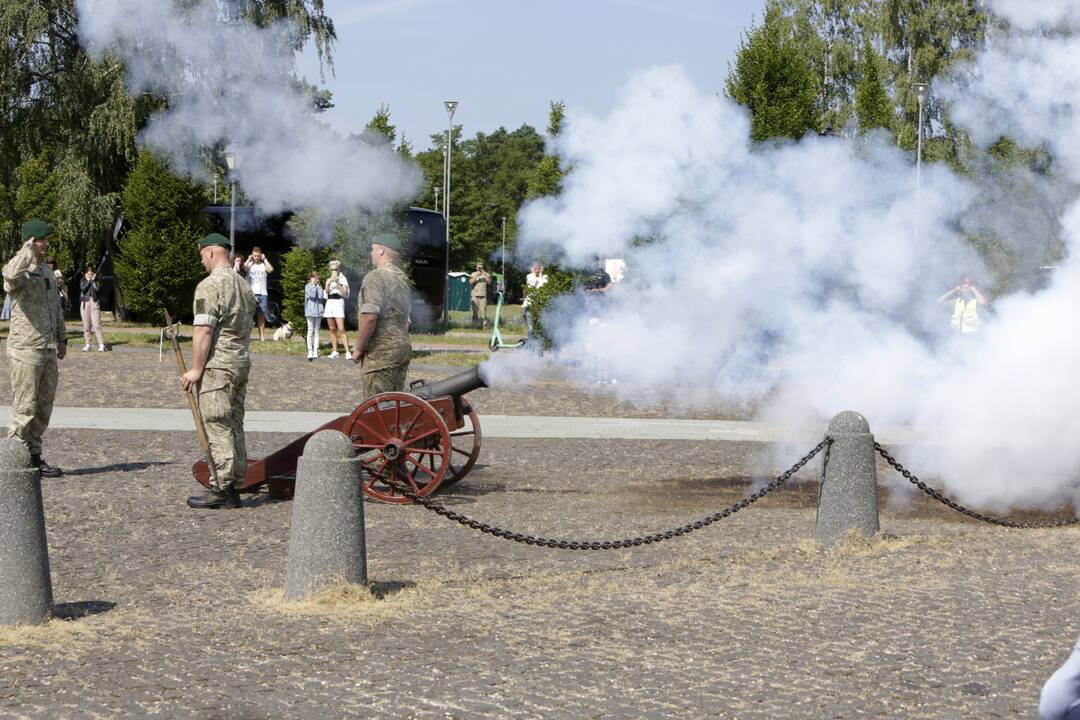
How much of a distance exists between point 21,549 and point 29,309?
4.58 meters

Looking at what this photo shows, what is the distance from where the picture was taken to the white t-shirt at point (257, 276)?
23.4 metres

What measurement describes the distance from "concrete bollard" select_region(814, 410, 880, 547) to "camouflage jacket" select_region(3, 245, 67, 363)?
19.5 ft

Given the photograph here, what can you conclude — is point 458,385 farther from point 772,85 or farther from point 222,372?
point 772,85

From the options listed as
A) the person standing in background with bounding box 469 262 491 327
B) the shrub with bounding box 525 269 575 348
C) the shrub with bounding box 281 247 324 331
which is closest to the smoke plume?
the shrub with bounding box 525 269 575 348

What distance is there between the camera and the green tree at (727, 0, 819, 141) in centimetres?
1321

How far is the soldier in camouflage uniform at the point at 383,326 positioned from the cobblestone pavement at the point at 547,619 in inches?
43.3

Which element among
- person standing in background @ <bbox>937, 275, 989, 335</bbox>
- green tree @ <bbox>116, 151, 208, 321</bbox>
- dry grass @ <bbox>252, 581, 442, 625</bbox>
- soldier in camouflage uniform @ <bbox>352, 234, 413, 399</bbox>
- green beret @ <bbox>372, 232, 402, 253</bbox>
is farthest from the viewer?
green tree @ <bbox>116, 151, 208, 321</bbox>

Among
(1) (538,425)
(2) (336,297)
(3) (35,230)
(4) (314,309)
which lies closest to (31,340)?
(3) (35,230)

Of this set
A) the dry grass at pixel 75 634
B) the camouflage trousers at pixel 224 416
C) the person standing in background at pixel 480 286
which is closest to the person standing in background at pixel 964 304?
the camouflage trousers at pixel 224 416

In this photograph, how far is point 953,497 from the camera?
9.45 metres

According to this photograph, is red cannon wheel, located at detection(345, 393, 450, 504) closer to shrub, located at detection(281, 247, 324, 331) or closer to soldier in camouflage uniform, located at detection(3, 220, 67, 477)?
soldier in camouflage uniform, located at detection(3, 220, 67, 477)

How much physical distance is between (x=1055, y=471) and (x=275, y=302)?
84.6ft

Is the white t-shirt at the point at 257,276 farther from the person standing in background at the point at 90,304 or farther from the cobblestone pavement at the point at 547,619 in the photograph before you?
A: the cobblestone pavement at the point at 547,619

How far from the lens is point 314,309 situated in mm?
21484
